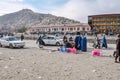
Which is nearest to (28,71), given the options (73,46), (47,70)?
(47,70)

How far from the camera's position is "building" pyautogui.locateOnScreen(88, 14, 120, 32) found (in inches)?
4541

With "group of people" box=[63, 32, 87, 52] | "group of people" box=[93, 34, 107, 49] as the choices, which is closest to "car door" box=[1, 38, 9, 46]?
"group of people" box=[63, 32, 87, 52]

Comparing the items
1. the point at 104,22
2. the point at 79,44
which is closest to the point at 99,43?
the point at 79,44

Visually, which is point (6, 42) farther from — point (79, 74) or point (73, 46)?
point (79, 74)

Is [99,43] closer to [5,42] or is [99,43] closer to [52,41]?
[52,41]

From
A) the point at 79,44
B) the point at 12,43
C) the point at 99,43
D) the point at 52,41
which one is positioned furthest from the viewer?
the point at 52,41

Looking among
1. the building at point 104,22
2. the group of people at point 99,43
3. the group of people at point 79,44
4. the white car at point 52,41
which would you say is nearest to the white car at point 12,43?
the white car at point 52,41

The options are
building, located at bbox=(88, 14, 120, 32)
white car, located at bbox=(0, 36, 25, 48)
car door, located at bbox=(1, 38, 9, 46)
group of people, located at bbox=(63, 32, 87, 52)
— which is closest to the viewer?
group of people, located at bbox=(63, 32, 87, 52)

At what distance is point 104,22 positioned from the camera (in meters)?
119

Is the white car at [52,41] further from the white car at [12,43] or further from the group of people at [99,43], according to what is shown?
the group of people at [99,43]

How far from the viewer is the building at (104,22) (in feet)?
378

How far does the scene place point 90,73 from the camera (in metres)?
12.2

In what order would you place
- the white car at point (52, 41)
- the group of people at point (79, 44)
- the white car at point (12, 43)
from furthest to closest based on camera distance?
the white car at point (52, 41) → the white car at point (12, 43) → the group of people at point (79, 44)

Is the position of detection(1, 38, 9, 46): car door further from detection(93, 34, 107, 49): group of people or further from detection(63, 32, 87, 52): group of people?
detection(93, 34, 107, 49): group of people
